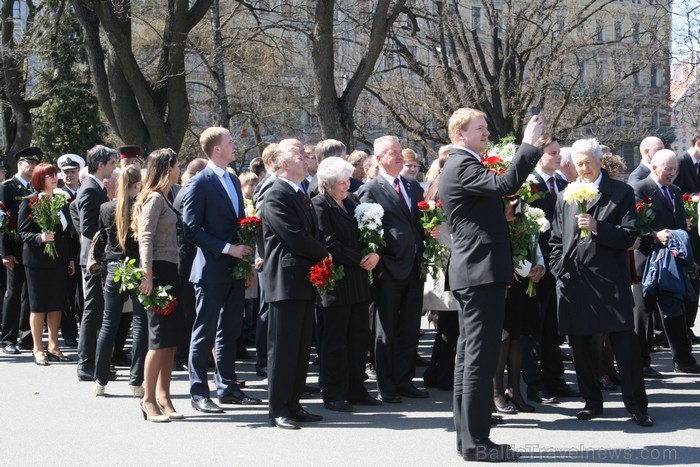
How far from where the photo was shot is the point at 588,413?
7.54 meters

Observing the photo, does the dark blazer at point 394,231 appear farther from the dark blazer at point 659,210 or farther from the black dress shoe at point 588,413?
the dark blazer at point 659,210

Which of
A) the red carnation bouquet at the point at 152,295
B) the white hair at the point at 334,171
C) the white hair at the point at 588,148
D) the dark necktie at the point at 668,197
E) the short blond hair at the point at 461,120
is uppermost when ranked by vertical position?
the short blond hair at the point at 461,120

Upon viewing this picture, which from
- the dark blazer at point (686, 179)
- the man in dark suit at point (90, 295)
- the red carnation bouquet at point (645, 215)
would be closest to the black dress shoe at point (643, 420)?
the red carnation bouquet at point (645, 215)

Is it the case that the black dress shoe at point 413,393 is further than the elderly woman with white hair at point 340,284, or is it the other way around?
the black dress shoe at point 413,393

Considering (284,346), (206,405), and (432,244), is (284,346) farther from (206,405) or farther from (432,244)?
(432,244)

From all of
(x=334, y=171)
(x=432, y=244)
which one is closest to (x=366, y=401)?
Result: (x=432, y=244)

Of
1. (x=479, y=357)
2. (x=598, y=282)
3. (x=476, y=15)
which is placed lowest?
(x=479, y=357)

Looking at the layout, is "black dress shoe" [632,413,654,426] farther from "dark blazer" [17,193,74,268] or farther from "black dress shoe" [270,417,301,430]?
"dark blazer" [17,193,74,268]

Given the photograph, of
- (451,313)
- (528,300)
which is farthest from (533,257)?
(451,313)

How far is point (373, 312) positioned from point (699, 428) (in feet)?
10.9

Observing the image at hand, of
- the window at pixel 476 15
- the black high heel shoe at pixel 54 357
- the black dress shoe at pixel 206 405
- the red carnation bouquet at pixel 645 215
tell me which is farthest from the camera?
the window at pixel 476 15

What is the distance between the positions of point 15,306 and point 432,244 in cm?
565

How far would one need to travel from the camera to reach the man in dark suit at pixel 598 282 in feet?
23.9

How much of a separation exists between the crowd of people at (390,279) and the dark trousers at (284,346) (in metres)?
0.01
